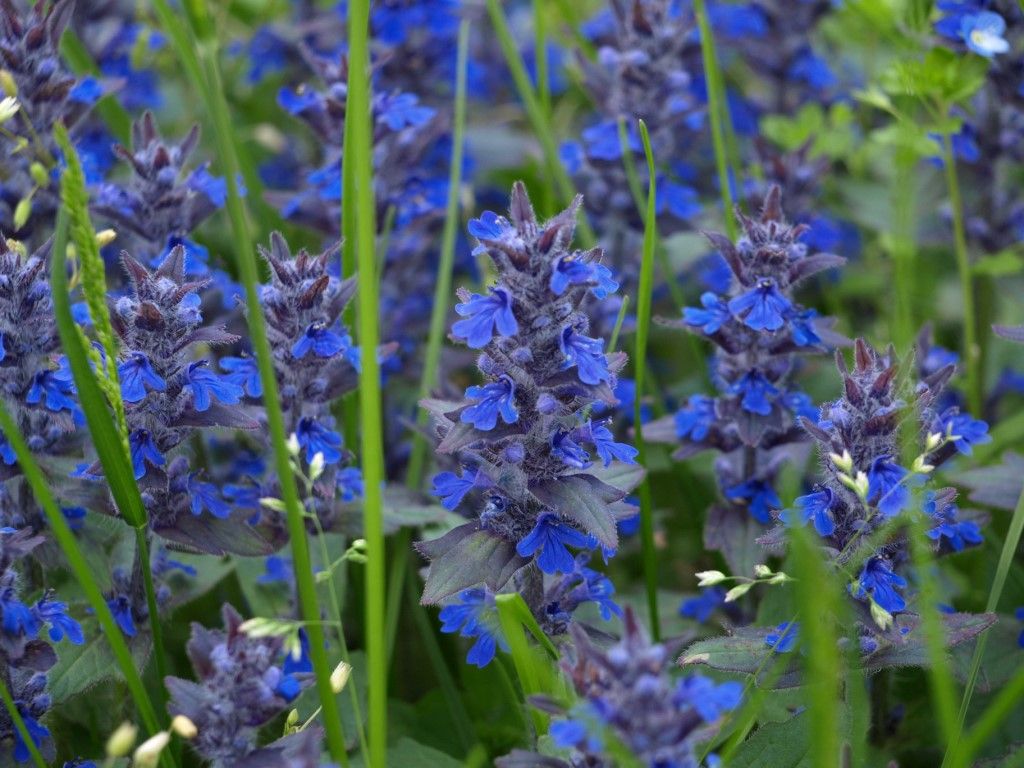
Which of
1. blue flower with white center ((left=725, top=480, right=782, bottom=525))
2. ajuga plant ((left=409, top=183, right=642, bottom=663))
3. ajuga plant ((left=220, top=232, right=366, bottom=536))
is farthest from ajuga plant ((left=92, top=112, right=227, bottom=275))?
blue flower with white center ((left=725, top=480, right=782, bottom=525))

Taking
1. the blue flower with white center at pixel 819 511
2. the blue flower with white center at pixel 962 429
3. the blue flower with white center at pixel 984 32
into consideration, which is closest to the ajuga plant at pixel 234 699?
the blue flower with white center at pixel 819 511

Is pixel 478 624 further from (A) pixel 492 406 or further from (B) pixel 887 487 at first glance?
(B) pixel 887 487

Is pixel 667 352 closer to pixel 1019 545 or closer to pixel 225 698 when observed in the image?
pixel 1019 545

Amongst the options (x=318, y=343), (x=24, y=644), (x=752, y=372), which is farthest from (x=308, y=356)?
(x=752, y=372)

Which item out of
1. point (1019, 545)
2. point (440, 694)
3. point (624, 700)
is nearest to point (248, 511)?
point (440, 694)

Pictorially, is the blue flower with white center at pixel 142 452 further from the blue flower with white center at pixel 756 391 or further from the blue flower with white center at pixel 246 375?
the blue flower with white center at pixel 756 391
